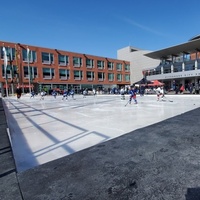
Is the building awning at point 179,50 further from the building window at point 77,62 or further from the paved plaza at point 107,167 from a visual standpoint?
the paved plaza at point 107,167

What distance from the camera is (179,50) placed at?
132 ft

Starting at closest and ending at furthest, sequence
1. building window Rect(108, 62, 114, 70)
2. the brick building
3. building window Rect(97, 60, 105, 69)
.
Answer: the brick building
building window Rect(97, 60, 105, 69)
building window Rect(108, 62, 114, 70)

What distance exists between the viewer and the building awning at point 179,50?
3619 centimetres

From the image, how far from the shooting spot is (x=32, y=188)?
8.45 ft

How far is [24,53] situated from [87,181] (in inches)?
1910

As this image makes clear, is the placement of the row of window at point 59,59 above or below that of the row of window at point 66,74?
above

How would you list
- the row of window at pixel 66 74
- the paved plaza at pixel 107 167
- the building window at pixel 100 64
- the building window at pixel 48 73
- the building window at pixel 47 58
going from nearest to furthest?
the paved plaza at pixel 107 167, the row of window at pixel 66 74, the building window at pixel 48 73, the building window at pixel 47 58, the building window at pixel 100 64

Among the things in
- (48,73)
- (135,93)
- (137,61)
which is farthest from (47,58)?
(135,93)

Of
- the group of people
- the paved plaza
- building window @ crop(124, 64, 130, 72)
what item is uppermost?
building window @ crop(124, 64, 130, 72)

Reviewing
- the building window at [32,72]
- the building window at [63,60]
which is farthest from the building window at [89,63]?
the building window at [32,72]

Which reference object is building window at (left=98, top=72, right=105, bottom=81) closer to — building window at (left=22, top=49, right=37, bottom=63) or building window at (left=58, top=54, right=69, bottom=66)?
building window at (left=58, top=54, right=69, bottom=66)

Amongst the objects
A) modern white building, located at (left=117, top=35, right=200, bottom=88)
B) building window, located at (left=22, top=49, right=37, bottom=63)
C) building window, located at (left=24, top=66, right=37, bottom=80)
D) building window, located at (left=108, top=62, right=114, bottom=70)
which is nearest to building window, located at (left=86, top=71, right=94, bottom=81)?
building window, located at (left=108, top=62, right=114, bottom=70)

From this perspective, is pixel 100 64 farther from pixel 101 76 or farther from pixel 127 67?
pixel 127 67

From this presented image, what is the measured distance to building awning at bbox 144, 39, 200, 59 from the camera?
36188mm
